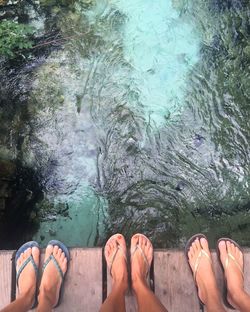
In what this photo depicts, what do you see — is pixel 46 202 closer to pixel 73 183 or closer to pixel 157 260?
pixel 73 183

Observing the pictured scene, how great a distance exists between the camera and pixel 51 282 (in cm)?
259

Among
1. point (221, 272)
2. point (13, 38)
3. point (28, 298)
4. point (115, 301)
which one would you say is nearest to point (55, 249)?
point (28, 298)

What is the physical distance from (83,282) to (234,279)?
0.87m

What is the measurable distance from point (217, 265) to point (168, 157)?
32.6 inches

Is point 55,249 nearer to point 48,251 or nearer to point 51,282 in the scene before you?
point 48,251

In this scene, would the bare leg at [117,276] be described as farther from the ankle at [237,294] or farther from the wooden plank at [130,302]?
the ankle at [237,294]

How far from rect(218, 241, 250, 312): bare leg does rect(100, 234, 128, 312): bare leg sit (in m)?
0.58

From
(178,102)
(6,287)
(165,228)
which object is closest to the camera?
(6,287)

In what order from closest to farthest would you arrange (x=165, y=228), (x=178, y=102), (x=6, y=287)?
(x=6, y=287) < (x=165, y=228) < (x=178, y=102)

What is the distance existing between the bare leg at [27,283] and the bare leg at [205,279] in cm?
92

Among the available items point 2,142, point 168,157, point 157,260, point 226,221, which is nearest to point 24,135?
point 2,142

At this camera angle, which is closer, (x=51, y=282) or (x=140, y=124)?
(x=51, y=282)

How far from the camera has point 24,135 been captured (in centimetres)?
319

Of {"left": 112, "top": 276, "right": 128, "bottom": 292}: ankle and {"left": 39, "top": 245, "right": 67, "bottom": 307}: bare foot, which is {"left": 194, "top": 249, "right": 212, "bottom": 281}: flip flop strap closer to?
{"left": 112, "top": 276, "right": 128, "bottom": 292}: ankle
